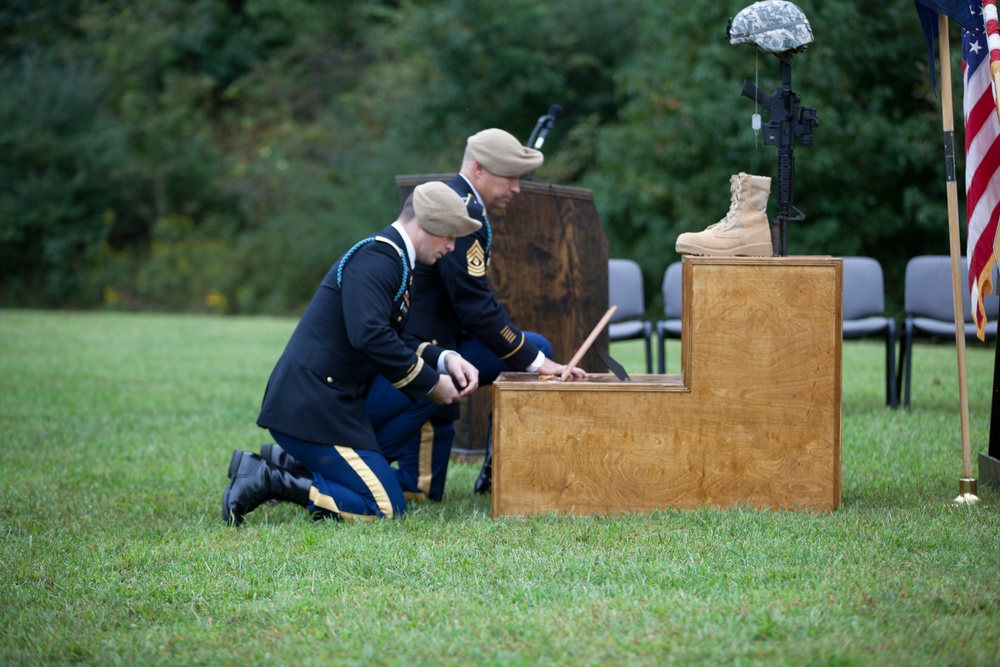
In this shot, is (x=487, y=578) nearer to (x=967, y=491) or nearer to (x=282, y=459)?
(x=282, y=459)

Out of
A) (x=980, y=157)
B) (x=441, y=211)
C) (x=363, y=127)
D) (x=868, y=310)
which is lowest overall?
(x=868, y=310)

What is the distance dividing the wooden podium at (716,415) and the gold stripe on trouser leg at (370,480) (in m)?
0.51

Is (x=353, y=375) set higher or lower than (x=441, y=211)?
lower

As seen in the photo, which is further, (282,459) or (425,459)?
(425,459)

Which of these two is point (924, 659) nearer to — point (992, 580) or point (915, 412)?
point (992, 580)

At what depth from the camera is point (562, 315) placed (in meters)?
6.04

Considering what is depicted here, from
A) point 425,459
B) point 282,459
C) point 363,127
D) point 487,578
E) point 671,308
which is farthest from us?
point 363,127

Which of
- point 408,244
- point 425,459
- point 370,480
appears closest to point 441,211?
point 408,244

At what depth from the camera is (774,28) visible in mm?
4535

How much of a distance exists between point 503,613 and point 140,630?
106 cm

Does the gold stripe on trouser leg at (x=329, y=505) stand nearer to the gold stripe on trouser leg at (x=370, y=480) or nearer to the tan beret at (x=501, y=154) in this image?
the gold stripe on trouser leg at (x=370, y=480)

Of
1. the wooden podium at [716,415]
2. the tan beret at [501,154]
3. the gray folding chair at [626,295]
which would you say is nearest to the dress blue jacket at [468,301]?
the tan beret at [501,154]

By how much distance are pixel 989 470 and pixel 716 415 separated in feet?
4.62

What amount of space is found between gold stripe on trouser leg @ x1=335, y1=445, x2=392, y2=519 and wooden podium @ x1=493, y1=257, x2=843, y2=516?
1.67 feet
